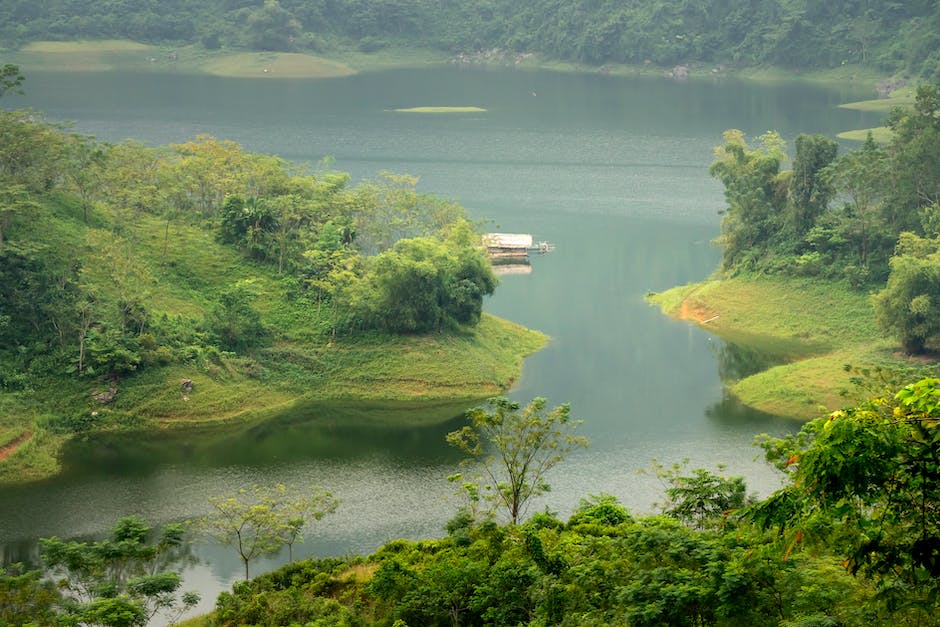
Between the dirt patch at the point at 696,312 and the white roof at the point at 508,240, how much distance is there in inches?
409

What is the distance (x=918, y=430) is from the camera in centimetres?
1356

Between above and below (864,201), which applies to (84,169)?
above

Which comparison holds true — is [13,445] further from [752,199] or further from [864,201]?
[864,201]

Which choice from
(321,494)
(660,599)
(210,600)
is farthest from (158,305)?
(660,599)

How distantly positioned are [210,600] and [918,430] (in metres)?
20.5

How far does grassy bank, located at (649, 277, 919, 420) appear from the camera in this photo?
45719 millimetres

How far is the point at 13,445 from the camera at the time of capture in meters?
39.2

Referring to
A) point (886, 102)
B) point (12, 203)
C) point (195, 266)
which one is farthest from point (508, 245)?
point (886, 102)

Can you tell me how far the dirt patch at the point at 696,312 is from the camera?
5640 centimetres

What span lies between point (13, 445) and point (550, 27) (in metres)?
107

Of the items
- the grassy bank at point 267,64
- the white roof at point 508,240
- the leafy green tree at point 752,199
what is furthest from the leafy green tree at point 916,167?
the grassy bank at point 267,64

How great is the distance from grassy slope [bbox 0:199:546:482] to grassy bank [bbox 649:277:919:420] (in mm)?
8856

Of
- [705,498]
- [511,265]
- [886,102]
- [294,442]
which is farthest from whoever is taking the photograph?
[886,102]

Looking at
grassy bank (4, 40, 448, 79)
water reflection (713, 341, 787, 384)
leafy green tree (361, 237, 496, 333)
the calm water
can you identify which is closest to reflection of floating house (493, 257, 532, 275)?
the calm water
